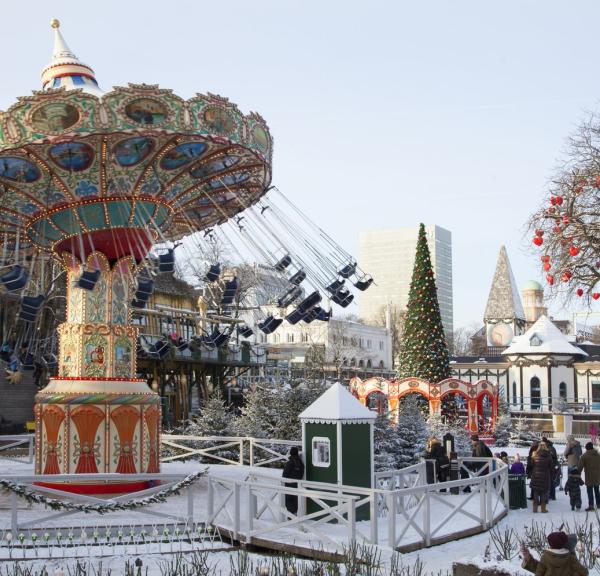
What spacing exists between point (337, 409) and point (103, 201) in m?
6.59

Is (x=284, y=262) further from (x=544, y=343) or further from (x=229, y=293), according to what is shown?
(x=544, y=343)

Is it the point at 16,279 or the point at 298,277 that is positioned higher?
the point at 298,277

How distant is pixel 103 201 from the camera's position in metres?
17.0

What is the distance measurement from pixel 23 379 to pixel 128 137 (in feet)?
90.2

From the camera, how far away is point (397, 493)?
1181 cm

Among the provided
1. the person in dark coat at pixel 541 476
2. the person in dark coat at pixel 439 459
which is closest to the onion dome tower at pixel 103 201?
the person in dark coat at pixel 439 459

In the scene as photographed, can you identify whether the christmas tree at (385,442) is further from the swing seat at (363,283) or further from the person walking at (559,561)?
the person walking at (559,561)

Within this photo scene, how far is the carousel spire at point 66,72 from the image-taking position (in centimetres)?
1738

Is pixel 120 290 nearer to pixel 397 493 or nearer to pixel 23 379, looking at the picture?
pixel 397 493

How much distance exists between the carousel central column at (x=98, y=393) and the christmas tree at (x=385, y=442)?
23.1 feet

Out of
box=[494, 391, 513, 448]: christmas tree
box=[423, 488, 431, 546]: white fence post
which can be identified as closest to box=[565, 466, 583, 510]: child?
box=[423, 488, 431, 546]: white fence post

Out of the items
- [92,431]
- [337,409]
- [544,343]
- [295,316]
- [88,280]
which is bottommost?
[92,431]

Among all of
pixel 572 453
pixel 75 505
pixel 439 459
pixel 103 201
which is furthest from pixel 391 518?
pixel 103 201

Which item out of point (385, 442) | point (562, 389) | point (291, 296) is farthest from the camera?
point (562, 389)
